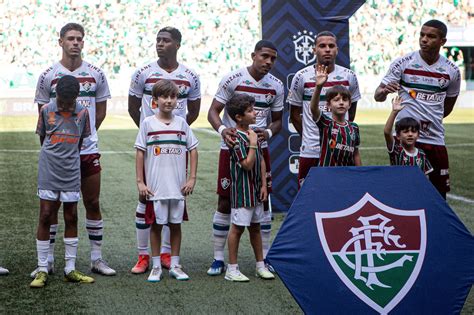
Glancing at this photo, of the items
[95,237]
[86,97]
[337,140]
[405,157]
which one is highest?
[86,97]

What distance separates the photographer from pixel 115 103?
113 feet

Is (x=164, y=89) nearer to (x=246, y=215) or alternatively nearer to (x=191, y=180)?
(x=191, y=180)

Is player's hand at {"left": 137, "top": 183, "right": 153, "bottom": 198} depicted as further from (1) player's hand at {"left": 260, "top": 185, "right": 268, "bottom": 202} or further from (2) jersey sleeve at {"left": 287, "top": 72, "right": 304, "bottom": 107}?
(2) jersey sleeve at {"left": 287, "top": 72, "right": 304, "bottom": 107}

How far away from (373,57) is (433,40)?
1379 inches

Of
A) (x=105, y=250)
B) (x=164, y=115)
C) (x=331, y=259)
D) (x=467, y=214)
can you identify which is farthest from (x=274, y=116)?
(x=467, y=214)

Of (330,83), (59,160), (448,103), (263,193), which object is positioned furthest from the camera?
(448,103)

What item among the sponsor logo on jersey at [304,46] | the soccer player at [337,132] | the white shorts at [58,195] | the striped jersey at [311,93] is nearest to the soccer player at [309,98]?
the striped jersey at [311,93]

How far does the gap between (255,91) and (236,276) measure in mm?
1379

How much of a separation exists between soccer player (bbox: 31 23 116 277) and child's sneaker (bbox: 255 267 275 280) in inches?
40.9

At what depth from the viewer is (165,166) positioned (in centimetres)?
600

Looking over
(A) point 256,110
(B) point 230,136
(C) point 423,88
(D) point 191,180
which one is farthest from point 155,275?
(C) point 423,88

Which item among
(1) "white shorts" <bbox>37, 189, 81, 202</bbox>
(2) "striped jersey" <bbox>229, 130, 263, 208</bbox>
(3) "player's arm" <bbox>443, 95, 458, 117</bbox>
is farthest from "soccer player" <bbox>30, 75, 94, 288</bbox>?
(3) "player's arm" <bbox>443, 95, 458, 117</bbox>

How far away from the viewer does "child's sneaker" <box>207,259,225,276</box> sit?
6.20m

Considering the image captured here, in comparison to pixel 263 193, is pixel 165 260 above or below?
below
